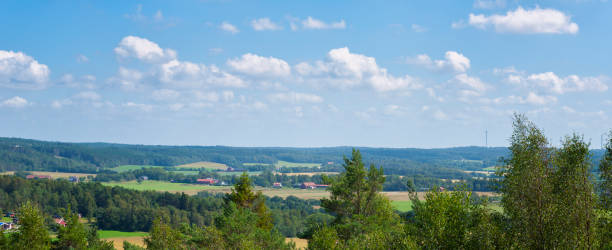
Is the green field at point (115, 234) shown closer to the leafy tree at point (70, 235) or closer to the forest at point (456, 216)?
the leafy tree at point (70, 235)

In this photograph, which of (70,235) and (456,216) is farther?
(70,235)

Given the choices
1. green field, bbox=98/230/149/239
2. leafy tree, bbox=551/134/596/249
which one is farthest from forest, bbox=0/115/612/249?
green field, bbox=98/230/149/239

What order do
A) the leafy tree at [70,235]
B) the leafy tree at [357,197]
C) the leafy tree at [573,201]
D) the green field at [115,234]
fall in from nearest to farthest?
the leafy tree at [573,201]
the leafy tree at [357,197]
the leafy tree at [70,235]
the green field at [115,234]

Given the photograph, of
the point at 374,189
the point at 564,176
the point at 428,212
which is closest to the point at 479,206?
the point at 428,212

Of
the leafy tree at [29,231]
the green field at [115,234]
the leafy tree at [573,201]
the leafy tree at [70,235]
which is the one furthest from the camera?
the green field at [115,234]

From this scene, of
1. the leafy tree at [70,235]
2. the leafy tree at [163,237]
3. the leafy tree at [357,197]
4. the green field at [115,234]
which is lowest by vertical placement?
the green field at [115,234]

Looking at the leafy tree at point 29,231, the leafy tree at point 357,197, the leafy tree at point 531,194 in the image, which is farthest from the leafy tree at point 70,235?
the leafy tree at point 531,194

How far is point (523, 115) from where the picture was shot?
87.4ft

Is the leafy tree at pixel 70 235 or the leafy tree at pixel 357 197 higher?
the leafy tree at pixel 357 197

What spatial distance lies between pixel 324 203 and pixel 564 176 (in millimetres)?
28524

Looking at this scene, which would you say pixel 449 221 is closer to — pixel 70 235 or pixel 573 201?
pixel 573 201

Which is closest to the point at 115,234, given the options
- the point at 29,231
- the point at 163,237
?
the point at 29,231

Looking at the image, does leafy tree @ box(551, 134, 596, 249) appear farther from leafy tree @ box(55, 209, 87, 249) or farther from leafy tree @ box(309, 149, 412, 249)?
leafy tree @ box(55, 209, 87, 249)

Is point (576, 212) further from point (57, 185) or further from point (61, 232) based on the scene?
point (57, 185)
